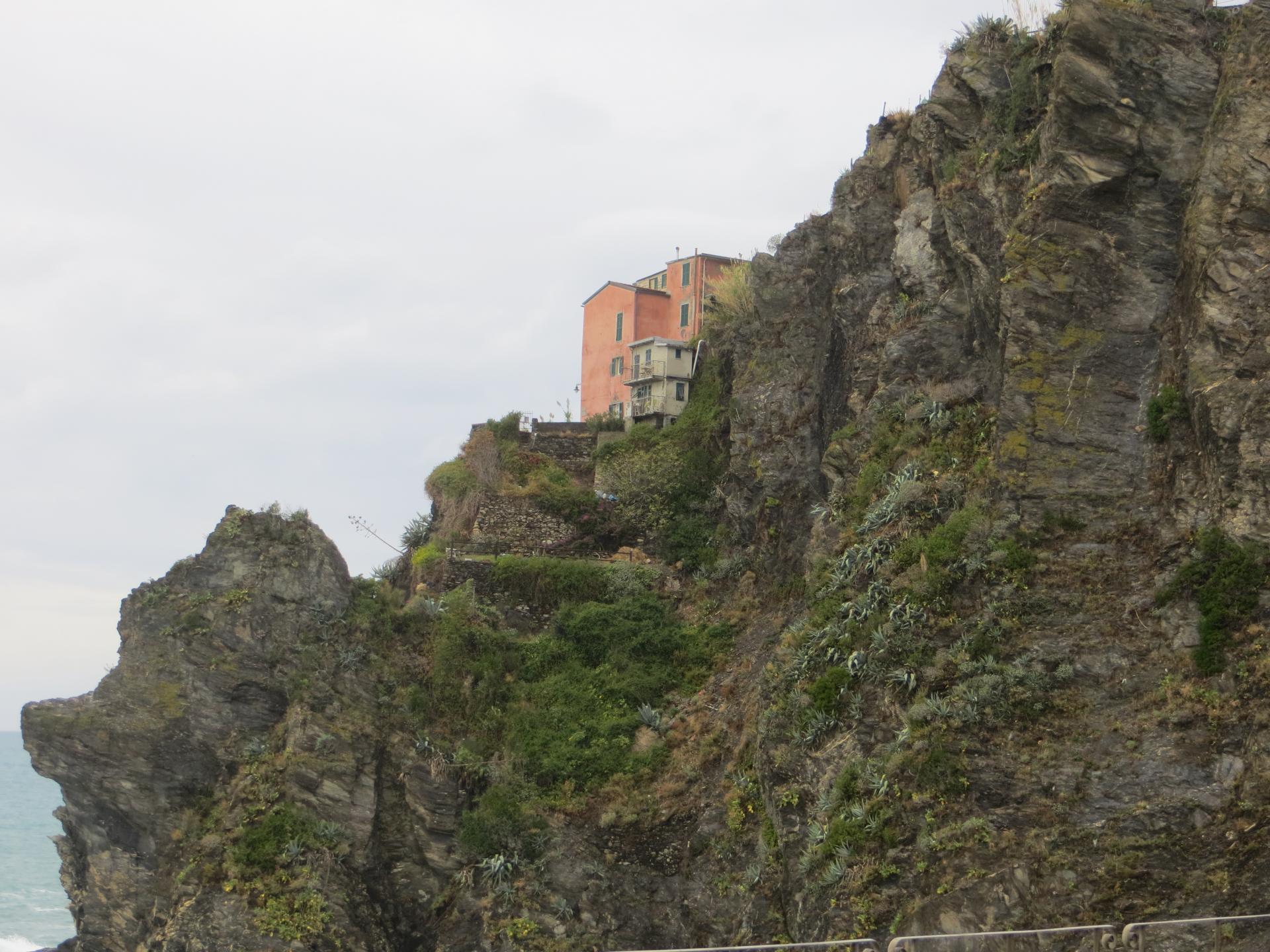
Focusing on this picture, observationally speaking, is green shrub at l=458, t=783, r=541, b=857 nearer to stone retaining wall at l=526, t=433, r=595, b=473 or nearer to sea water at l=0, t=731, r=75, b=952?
stone retaining wall at l=526, t=433, r=595, b=473

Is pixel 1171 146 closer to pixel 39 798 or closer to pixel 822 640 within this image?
pixel 822 640

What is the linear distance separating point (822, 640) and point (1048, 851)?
564 cm

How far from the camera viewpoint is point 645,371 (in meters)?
36.9

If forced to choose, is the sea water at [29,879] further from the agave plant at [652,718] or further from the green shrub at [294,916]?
the agave plant at [652,718]

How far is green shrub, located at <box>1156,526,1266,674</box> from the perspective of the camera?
16.5 metres

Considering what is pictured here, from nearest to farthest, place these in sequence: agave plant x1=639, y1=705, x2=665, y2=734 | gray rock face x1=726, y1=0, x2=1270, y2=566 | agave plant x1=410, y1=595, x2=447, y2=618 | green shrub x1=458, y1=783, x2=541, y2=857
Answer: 1. gray rock face x1=726, y1=0, x2=1270, y2=566
2. green shrub x1=458, y1=783, x2=541, y2=857
3. agave plant x1=639, y1=705, x2=665, y2=734
4. agave plant x1=410, y1=595, x2=447, y2=618

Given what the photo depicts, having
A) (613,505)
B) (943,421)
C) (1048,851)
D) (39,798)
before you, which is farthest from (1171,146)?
(39,798)

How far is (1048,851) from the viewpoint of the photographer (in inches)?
621

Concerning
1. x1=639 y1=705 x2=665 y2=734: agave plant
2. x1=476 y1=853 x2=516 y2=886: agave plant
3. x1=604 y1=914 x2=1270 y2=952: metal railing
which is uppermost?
x1=639 y1=705 x2=665 y2=734: agave plant

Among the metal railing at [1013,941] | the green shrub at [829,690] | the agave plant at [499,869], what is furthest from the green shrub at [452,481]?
the metal railing at [1013,941]

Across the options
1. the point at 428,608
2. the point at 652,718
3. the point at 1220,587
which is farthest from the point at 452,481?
the point at 1220,587

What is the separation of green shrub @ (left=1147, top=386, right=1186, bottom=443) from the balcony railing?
18.6 m

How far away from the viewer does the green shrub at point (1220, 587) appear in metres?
16.5

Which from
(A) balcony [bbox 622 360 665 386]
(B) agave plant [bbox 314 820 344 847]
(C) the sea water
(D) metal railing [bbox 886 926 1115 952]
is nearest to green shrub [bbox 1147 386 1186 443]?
(D) metal railing [bbox 886 926 1115 952]
